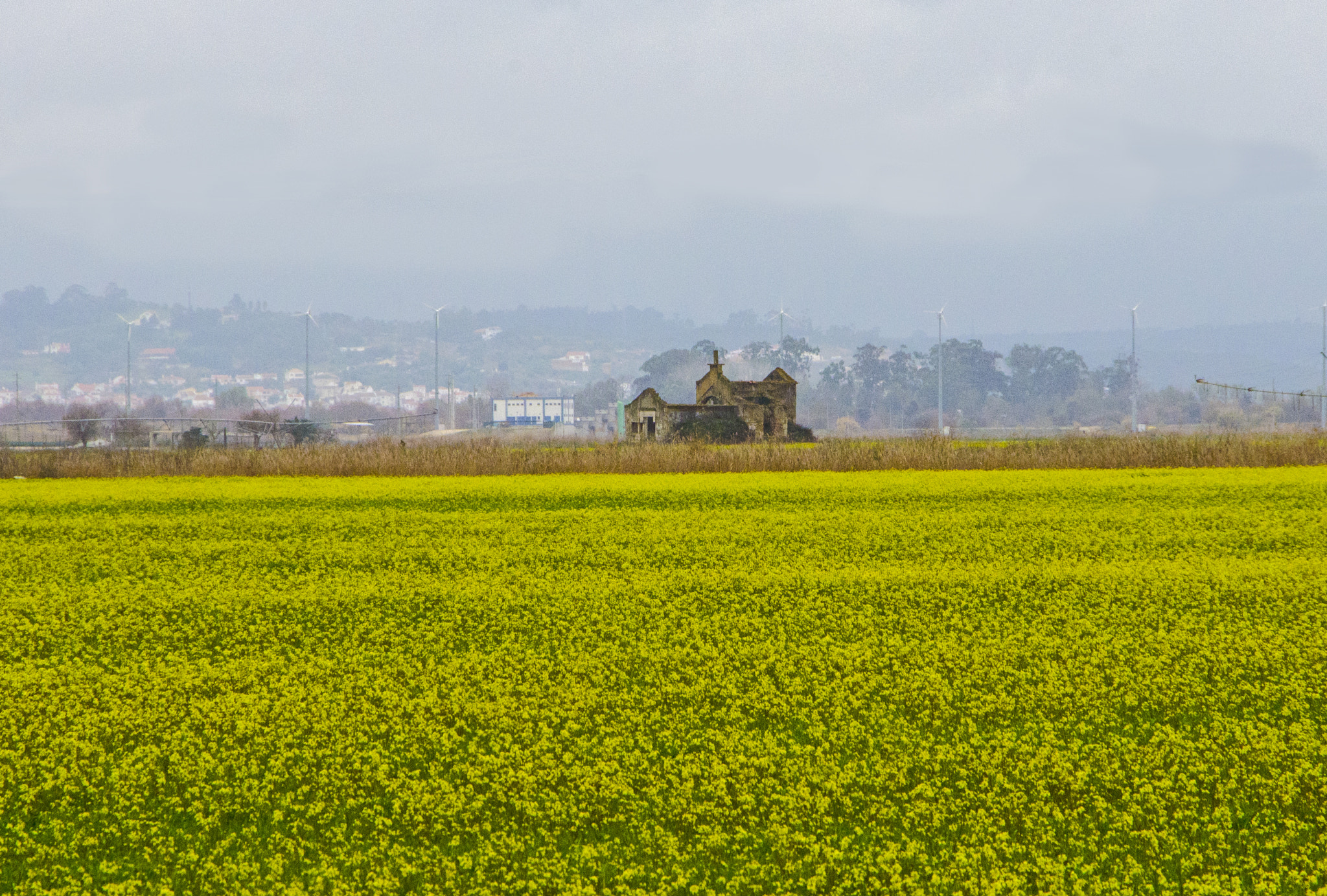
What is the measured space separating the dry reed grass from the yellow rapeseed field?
12914 millimetres

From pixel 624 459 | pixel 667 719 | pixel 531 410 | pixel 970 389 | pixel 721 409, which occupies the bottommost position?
pixel 667 719

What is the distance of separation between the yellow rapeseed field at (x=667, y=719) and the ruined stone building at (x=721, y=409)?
34.1 m

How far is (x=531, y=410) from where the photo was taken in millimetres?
162750

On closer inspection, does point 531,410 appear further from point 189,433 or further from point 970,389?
point 189,433

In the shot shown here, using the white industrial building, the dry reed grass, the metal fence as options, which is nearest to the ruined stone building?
the metal fence

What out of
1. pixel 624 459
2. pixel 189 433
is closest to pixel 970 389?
pixel 189 433

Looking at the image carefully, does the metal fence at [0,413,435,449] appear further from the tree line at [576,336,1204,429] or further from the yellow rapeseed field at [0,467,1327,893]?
the tree line at [576,336,1204,429]

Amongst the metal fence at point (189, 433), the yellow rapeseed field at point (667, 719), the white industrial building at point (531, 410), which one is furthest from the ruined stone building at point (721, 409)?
the white industrial building at point (531, 410)

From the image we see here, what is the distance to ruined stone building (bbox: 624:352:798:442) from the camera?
151 feet

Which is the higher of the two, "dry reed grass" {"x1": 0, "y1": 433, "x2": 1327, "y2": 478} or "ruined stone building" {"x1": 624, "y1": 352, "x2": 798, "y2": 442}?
"ruined stone building" {"x1": 624, "y1": 352, "x2": 798, "y2": 442}

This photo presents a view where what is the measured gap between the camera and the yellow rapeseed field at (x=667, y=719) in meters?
4.38

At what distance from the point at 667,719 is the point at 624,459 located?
1970cm

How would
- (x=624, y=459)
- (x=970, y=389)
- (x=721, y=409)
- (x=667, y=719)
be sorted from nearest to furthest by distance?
(x=667, y=719)
(x=624, y=459)
(x=721, y=409)
(x=970, y=389)

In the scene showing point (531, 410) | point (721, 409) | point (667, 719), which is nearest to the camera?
point (667, 719)
